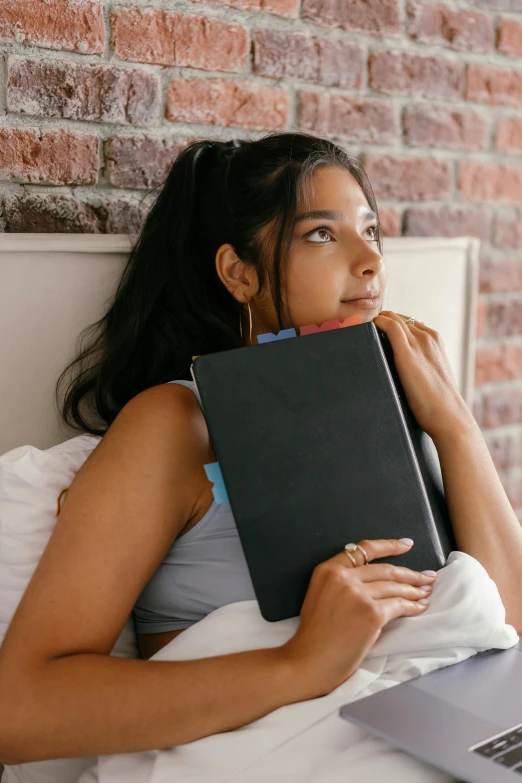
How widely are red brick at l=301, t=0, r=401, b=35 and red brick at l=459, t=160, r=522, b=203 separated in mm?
314

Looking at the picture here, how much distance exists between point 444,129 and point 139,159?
0.67 meters

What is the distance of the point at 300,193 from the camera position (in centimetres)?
107

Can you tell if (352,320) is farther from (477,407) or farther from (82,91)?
(477,407)

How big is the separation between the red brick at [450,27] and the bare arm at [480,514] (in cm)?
90

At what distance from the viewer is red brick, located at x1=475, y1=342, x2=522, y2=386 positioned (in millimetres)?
1757

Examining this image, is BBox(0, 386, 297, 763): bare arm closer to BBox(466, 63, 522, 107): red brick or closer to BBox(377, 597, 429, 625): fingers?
BBox(377, 597, 429, 625): fingers

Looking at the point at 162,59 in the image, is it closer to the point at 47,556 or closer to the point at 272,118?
the point at 272,118

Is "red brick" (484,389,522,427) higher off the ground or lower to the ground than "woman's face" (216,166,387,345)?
lower

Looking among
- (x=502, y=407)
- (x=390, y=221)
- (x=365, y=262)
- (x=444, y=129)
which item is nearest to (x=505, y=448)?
(x=502, y=407)

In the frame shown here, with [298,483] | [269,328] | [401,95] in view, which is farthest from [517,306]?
[298,483]

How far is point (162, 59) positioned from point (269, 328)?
485 millimetres

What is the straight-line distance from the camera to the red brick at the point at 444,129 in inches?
63.4

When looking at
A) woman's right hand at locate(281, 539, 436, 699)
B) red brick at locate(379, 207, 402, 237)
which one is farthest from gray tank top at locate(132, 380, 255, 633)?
red brick at locate(379, 207, 402, 237)

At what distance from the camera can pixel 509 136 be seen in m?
1.74
